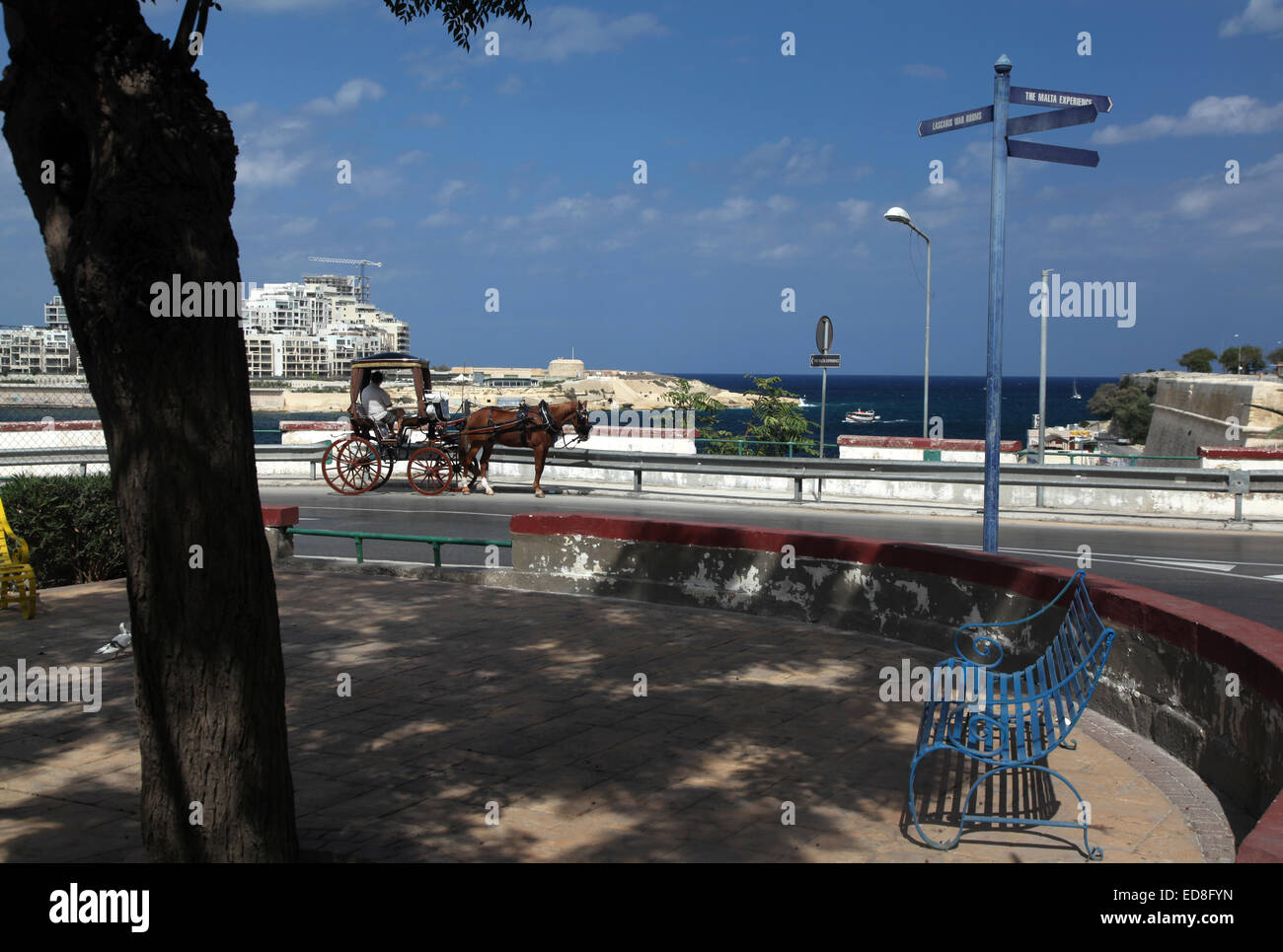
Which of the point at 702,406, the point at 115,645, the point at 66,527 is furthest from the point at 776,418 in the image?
the point at 115,645

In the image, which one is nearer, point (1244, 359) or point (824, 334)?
point (824, 334)

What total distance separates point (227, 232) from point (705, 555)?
6.52 m

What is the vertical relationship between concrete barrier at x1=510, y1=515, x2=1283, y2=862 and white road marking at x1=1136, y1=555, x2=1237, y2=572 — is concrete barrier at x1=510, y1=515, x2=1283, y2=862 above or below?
above

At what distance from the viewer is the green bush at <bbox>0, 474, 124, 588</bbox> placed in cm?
1113

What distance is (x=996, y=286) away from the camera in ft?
33.9

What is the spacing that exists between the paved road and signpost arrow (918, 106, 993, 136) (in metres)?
5.41

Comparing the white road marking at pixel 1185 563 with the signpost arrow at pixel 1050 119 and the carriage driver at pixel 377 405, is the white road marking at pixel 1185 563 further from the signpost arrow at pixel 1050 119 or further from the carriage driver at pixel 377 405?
the carriage driver at pixel 377 405

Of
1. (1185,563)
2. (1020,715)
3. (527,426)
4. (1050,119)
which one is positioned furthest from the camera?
(527,426)

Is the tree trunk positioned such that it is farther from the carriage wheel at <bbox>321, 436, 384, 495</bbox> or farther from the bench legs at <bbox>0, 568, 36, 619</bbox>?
the carriage wheel at <bbox>321, 436, 384, 495</bbox>

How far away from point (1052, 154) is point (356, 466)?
1561cm

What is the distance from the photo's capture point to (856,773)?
19.1 feet

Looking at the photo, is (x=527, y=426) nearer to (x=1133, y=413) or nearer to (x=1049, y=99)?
(x=1049, y=99)

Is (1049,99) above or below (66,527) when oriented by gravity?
above

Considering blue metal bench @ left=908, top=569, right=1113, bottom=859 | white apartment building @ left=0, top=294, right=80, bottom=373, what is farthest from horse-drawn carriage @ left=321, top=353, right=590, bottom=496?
white apartment building @ left=0, top=294, right=80, bottom=373
